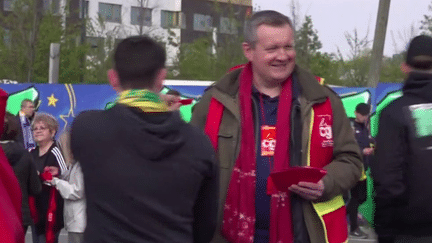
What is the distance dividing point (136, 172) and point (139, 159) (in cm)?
5

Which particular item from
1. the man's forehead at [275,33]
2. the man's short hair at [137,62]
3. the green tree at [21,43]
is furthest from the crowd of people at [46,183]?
the green tree at [21,43]

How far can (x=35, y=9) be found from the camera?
1115 inches

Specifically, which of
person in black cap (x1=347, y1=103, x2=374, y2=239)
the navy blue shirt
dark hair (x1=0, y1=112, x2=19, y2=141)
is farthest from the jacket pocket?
person in black cap (x1=347, y1=103, x2=374, y2=239)

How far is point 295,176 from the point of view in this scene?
13.5 feet

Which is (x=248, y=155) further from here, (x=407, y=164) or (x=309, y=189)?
→ (x=407, y=164)

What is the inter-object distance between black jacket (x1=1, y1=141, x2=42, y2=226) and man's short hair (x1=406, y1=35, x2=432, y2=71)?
13.5 feet

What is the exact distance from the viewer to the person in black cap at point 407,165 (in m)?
4.64

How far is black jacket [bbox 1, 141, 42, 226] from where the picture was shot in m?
7.99

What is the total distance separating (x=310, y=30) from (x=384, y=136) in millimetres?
26391

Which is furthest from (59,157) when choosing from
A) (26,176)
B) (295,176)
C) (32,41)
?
(32,41)

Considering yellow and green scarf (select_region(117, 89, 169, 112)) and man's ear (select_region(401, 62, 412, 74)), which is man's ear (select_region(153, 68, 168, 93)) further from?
man's ear (select_region(401, 62, 412, 74))

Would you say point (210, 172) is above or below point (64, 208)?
above

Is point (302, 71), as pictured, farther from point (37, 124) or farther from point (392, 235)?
point (37, 124)

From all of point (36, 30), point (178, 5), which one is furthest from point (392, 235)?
point (178, 5)
